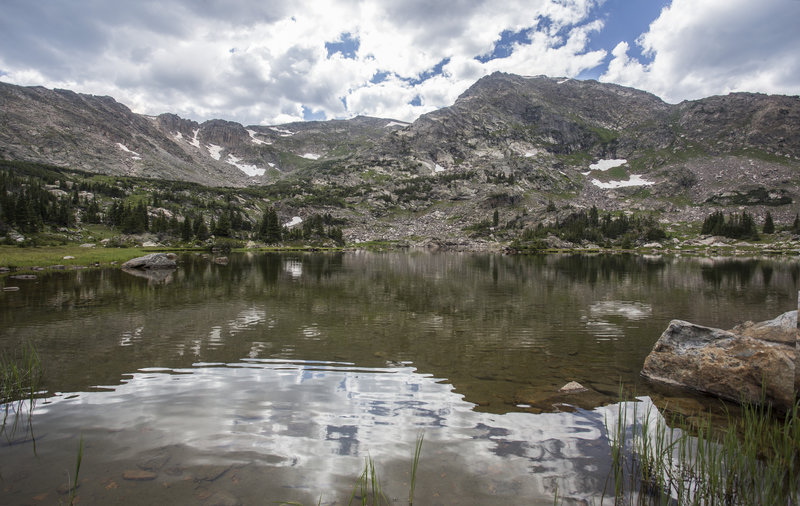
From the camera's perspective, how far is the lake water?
655 centimetres

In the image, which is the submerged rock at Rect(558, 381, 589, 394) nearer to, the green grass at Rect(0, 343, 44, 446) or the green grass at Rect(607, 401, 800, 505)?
the green grass at Rect(607, 401, 800, 505)

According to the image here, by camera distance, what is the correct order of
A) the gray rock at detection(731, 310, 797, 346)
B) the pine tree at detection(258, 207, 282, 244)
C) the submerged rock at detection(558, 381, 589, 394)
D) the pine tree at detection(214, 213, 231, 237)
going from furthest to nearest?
the pine tree at detection(258, 207, 282, 244)
the pine tree at detection(214, 213, 231, 237)
the submerged rock at detection(558, 381, 589, 394)
the gray rock at detection(731, 310, 797, 346)

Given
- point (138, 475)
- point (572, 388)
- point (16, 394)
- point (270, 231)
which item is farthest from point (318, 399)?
point (270, 231)

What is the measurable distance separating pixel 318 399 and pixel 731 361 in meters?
12.2

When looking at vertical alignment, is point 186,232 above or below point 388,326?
above

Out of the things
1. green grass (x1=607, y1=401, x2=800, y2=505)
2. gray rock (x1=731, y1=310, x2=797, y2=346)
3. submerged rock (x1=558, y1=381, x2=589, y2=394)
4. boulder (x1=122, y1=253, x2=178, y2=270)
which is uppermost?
gray rock (x1=731, y1=310, x2=797, y2=346)

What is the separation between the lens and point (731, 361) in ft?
36.1

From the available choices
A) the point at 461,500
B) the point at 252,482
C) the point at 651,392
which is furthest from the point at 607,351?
the point at 252,482

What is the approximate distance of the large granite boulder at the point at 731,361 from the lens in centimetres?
995

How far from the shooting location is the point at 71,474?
21.5 feet

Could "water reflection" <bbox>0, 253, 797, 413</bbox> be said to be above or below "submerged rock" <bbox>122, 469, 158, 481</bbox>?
below

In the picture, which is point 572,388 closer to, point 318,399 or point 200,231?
point 318,399

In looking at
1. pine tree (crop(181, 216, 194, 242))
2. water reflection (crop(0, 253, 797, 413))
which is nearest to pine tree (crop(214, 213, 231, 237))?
pine tree (crop(181, 216, 194, 242))

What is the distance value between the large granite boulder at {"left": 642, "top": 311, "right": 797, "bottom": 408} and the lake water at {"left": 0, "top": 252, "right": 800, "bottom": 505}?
1.05 m
